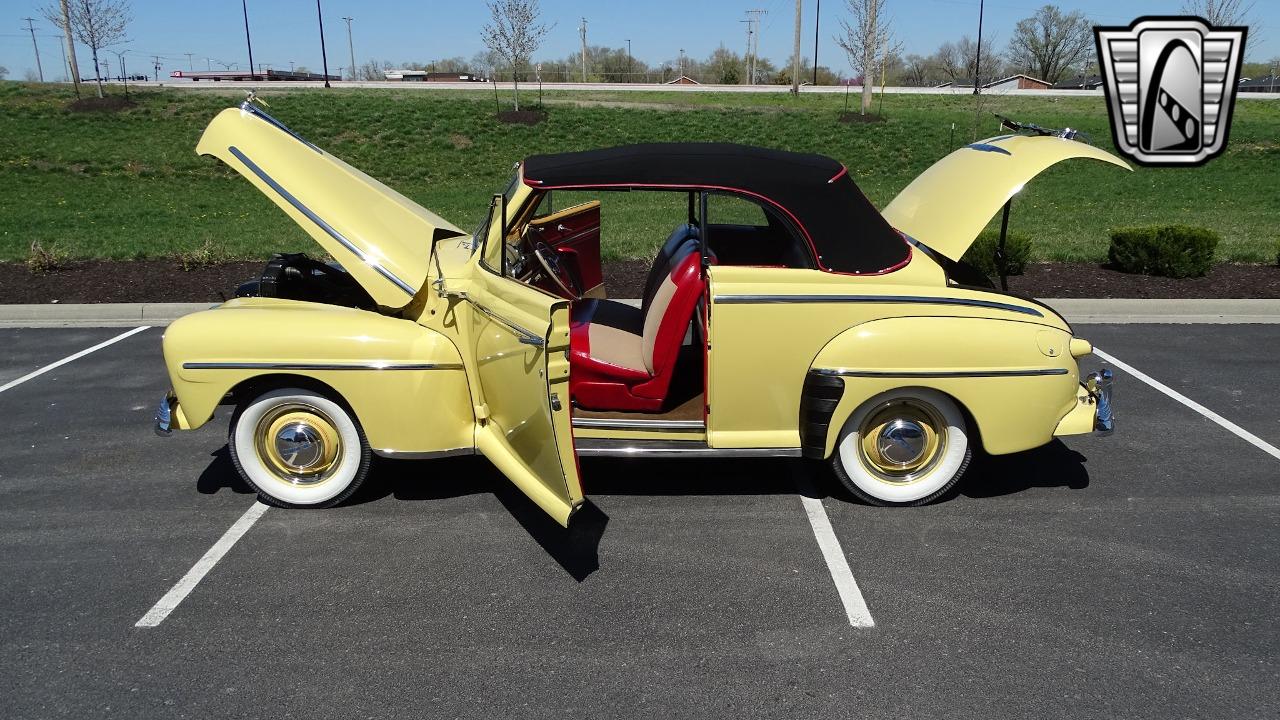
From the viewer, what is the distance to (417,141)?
79.8 ft

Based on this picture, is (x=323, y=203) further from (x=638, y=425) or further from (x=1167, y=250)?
(x=1167, y=250)

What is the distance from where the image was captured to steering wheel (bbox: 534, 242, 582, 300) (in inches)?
186

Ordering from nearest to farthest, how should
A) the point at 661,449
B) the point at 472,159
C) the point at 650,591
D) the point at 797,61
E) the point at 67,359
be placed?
1. the point at 650,591
2. the point at 661,449
3. the point at 67,359
4. the point at 472,159
5. the point at 797,61

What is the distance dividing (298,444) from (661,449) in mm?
1797

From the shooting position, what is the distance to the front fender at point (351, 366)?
4.13 meters

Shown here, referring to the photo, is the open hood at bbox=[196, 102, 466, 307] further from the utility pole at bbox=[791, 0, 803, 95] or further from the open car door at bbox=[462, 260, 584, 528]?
the utility pole at bbox=[791, 0, 803, 95]

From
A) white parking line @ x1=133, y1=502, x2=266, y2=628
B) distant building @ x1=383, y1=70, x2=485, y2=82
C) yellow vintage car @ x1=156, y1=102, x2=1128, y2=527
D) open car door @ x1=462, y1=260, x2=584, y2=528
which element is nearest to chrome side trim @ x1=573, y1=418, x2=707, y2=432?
yellow vintage car @ x1=156, y1=102, x2=1128, y2=527

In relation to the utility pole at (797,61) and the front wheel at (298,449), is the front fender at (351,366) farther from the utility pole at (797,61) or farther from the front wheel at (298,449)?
the utility pole at (797,61)

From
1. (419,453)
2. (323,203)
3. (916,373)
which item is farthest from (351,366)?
(916,373)

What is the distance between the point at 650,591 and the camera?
368 centimetres

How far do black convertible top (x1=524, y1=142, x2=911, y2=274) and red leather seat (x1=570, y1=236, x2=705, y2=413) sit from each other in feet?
1.44

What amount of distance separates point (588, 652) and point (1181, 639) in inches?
89.3

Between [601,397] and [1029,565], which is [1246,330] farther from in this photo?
[601,397]

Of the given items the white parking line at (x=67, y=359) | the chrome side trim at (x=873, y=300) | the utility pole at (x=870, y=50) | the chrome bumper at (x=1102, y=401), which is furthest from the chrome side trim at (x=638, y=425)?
the utility pole at (x=870, y=50)
